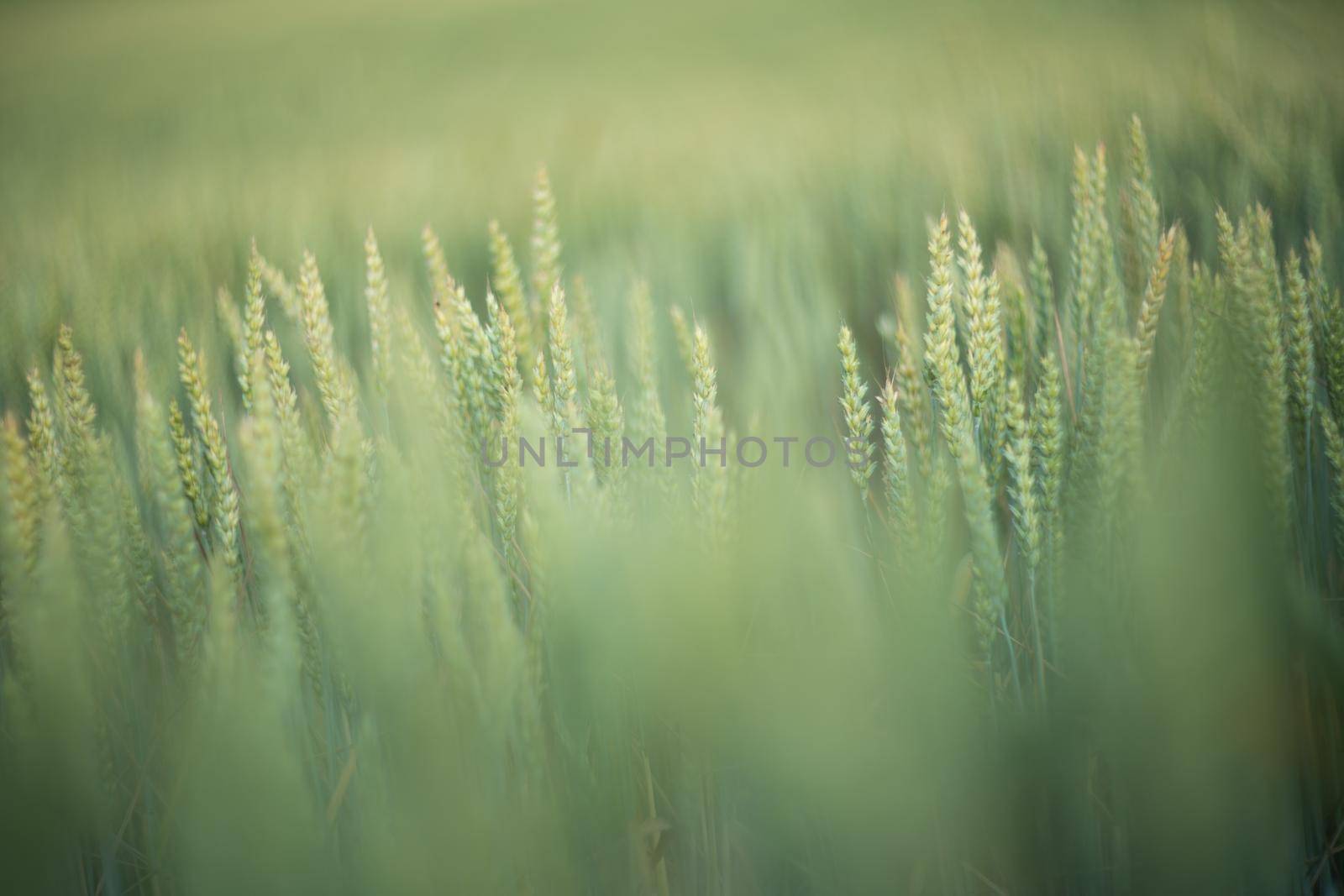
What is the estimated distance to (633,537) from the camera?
306 millimetres

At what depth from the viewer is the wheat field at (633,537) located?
0.25 metres

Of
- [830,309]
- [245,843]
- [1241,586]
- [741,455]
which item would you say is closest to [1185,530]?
[1241,586]

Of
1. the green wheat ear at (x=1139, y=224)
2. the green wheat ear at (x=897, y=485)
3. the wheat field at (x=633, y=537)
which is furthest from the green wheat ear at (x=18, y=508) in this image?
the green wheat ear at (x=1139, y=224)

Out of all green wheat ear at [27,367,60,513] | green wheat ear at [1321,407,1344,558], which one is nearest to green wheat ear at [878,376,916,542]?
green wheat ear at [1321,407,1344,558]

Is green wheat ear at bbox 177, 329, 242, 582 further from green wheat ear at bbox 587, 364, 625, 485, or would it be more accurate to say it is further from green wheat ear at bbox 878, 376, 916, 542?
green wheat ear at bbox 878, 376, 916, 542

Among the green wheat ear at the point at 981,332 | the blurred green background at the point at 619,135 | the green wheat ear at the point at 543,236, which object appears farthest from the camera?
the blurred green background at the point at 619,135

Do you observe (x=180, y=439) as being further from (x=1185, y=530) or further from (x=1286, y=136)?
(x=1286, y=136)

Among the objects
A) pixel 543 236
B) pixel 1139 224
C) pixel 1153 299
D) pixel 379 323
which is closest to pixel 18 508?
pixel 379 323

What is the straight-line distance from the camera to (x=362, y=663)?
237 mm

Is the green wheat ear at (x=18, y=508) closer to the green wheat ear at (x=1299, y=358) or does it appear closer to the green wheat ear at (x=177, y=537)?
the green wheat ear at (x=177, y=537)

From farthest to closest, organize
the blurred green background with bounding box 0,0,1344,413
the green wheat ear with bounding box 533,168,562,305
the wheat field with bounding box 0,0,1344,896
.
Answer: the blurred green background with bounding box 0,0,1344,413
the green wheat ear with bounding box 533,168,562,305
the wheat field with bounding box 0,0,1344,896

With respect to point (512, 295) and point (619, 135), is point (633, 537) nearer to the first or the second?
point (512, 295)

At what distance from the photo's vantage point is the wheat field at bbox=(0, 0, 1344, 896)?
0.25 meters

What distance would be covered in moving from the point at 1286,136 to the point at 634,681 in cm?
83
